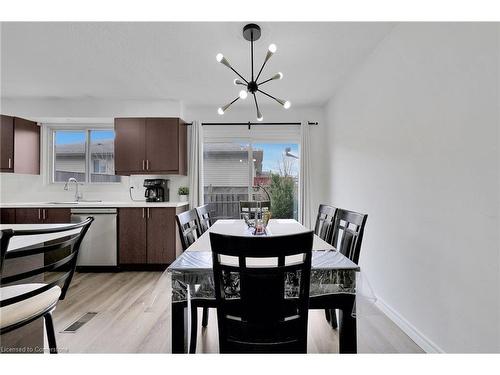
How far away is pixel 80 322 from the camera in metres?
2.25

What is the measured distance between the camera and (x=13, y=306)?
3.92 ft

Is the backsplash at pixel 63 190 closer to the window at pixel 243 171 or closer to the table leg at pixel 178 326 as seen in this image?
the window at pixel 243 171

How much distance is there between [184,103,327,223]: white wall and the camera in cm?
434

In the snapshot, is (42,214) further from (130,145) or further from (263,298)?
(263,298)

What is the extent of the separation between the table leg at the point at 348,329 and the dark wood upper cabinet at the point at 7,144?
4726 mm

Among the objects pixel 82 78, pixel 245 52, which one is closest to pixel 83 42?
pixel 82 78

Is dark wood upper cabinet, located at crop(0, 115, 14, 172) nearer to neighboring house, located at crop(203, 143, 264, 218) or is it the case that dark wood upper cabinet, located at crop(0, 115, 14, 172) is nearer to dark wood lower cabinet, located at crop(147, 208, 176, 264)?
dark wood lower cabinet, located at crop(147, 208, 176, 264)

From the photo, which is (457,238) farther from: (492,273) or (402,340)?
(402,340)

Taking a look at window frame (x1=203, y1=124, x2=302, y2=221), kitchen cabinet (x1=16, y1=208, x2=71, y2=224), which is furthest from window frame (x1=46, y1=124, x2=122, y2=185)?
window frame (x1=203, y1=124, x2=302, y2=221)

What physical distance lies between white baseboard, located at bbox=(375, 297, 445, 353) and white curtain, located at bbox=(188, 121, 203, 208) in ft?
9.24

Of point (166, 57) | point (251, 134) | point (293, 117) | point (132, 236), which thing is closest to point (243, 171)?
point (251, 134)

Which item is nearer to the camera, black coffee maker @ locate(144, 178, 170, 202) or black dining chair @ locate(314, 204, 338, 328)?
black dining chair @ locate(314, 204, 338, 328)

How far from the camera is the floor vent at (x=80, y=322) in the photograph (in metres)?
2.13

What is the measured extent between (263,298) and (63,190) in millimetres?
4468
